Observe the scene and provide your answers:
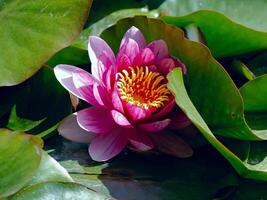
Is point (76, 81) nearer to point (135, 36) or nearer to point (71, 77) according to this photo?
point (71, 77)

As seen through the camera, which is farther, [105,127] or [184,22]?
[184,22]

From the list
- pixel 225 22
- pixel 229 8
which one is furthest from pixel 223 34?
pixel 229 8

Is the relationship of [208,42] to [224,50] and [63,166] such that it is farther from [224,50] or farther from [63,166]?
[63,166]

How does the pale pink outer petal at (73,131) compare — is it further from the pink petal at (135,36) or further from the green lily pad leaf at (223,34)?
the green lily pad leaf at (223,34)

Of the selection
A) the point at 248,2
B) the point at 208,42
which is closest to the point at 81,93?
the point at 208,42

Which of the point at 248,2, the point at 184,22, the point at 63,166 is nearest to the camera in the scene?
the point at 63,166

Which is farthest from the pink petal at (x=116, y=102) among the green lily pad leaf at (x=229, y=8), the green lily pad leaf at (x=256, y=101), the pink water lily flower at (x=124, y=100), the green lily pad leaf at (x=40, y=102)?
the green lily pad leaf at (x=229, y=8)
